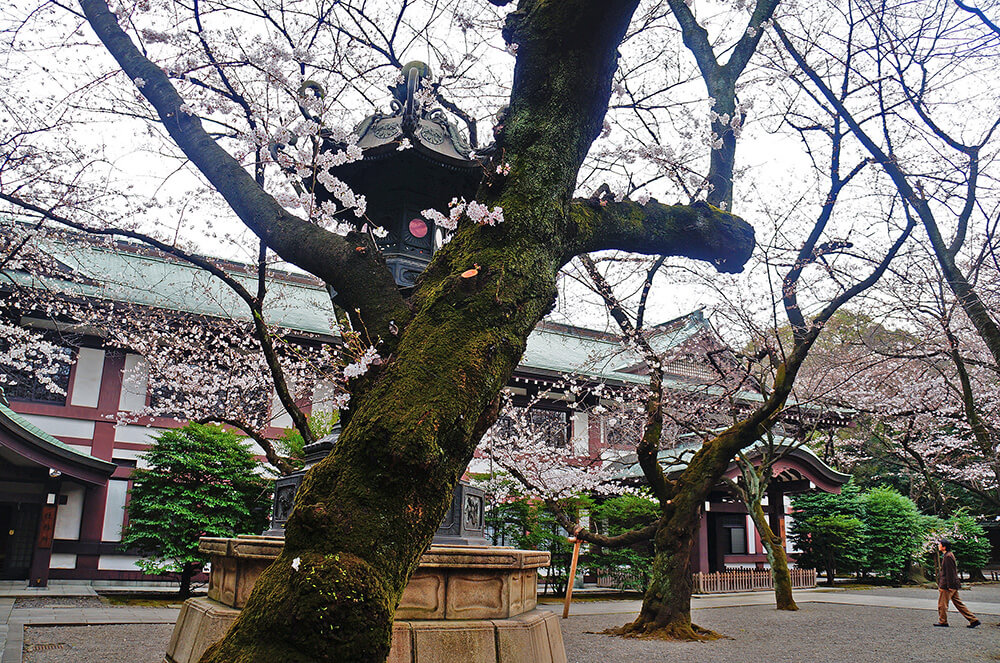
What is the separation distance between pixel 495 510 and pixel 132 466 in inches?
340

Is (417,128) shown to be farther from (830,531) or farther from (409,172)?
(830,531)

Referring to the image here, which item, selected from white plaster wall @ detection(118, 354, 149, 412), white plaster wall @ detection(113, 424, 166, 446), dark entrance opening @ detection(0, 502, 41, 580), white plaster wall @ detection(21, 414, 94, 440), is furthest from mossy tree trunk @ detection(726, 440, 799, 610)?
dark entrance opening @ detection(0, 502, 41, 580)

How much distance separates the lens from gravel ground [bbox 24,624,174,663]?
270 inches

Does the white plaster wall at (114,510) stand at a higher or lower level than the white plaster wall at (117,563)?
higher

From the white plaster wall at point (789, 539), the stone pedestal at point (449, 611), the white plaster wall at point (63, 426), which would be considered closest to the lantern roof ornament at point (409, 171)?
the stone pedestal at point (449, 611)

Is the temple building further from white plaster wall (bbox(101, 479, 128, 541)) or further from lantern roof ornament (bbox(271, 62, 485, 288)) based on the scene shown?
lantern roof ornament (bbox(271, 62, 485, 288))

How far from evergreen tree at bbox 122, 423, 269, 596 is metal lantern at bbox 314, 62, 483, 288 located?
8.87 meters

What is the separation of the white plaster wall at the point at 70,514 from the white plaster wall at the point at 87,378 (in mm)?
1941

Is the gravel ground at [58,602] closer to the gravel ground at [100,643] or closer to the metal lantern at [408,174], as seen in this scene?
the gravel ground at [100,643]

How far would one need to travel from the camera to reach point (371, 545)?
2168 mm

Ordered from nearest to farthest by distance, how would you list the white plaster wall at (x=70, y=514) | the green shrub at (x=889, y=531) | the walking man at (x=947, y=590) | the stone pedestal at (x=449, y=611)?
the stone pedestal at (x=449, y=611) → the walking man at (x=947, y=590) → the white plaster wall at (x=70, y=514) → the green shrub at (x=889, y=531)

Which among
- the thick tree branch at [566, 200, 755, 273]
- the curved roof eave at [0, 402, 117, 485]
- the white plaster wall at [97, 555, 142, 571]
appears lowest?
the white plaster wall at [97, 555, 142, 571]

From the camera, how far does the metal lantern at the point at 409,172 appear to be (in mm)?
6648

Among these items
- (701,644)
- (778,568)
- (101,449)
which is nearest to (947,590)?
(778,568)
